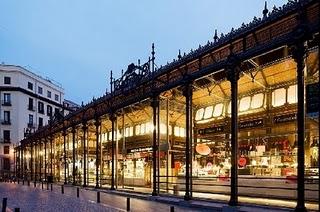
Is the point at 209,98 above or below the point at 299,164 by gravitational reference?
above

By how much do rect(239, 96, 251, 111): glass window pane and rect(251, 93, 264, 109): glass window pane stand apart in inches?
14.3

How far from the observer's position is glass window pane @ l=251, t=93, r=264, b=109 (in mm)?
25281

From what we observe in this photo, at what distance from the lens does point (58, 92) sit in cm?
10212

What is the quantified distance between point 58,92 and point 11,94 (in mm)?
17798

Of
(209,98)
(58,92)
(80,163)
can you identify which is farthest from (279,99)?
(58,92)

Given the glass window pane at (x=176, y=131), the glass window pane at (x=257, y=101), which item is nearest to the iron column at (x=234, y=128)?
the glass window pane at (x=257, y=101)

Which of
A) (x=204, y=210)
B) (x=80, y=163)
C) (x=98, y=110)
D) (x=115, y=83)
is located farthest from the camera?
(x=80, y=163)

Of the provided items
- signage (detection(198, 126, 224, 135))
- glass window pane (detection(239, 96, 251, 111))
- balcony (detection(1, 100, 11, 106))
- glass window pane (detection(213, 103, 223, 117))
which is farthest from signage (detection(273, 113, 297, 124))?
A: balcony (detection(1, 100, 11, 106))

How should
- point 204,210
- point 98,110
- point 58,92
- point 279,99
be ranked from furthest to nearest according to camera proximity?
point 58,92 → point 98,110 → point 279,99 → point 204,210

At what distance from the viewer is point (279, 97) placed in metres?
24.0

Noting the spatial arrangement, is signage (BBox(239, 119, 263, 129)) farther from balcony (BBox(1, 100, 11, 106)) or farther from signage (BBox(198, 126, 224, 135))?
balcony (BBox(1, 100, 11, 106))

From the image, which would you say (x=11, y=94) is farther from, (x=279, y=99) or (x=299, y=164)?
(x=299, y=164)

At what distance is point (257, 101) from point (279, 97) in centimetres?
176

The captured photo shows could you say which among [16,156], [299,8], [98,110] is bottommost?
[16,156]
